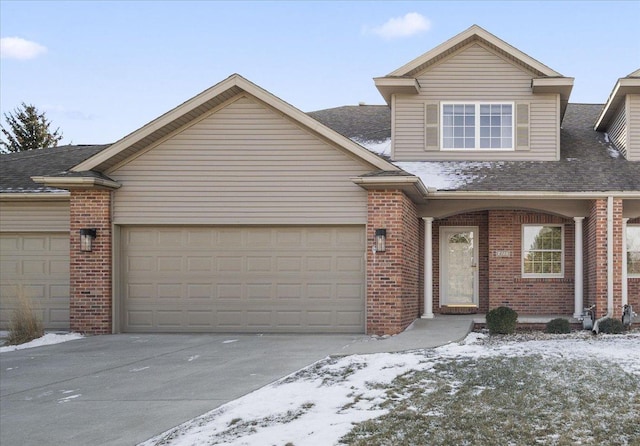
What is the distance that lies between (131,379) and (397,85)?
9360 millimetres

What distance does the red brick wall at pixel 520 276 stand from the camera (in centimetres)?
1556

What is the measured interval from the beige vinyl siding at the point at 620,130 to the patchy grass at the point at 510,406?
8.39 meters

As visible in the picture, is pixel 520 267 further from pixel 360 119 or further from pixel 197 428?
pixel 197 428

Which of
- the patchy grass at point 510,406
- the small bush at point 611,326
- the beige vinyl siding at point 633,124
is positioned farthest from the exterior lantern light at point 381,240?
the beige vinyl siding at point 633,124

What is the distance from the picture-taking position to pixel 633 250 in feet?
51.1

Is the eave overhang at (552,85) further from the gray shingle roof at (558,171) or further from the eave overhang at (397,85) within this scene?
the eave overhang at (397,85)

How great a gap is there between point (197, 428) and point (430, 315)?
9.38 metres

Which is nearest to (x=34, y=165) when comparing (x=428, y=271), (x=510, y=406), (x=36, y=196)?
(x=36, y=196)

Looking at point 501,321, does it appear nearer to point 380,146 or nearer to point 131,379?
point 380,146

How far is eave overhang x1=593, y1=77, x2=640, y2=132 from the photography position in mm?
14570

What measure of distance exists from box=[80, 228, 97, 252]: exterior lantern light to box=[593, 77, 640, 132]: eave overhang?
1149 cm

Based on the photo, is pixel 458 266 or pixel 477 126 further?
pixel 458 266

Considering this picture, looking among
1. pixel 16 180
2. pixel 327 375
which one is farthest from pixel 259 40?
pixel 327 375

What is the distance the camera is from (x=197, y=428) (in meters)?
6.12
